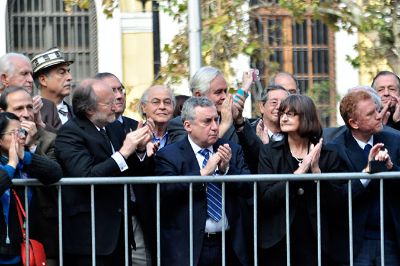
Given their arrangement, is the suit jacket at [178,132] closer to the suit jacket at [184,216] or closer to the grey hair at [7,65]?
the suit jacket at [184,216]

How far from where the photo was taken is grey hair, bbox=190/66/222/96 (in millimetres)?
11680

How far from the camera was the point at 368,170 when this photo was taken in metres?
10.4

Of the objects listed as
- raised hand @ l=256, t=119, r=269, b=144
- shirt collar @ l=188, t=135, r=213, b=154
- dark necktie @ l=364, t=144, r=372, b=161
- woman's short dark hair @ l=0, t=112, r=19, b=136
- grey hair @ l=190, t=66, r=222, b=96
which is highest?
grey hair @ l=190, t=66, r=222, b=96

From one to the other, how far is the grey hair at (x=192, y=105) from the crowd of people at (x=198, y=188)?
0.03 feet

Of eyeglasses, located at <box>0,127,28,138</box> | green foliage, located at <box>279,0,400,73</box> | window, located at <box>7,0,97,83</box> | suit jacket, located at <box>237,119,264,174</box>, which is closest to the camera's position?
eyeglasses, located at <box>0,127,28,138</box>

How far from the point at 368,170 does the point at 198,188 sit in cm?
113

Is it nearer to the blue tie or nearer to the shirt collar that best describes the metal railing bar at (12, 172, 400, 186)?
the blue tie

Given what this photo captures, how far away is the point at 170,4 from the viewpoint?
16141 millimetres

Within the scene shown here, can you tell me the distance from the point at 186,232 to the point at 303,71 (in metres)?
11.2

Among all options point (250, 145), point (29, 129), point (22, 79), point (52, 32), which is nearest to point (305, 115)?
point (250, 145)

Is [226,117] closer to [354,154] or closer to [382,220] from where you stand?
[354,154]

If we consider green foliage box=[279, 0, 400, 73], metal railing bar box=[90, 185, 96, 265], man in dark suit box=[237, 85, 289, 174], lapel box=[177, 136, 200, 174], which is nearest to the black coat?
metal railing bar box=[90, 185, 96, 265]

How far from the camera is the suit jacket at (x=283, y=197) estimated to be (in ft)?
34.1

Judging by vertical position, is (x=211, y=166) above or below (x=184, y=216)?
above
